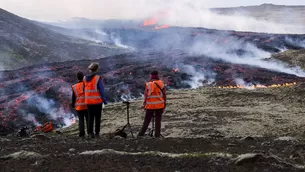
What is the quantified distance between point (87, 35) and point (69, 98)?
57.1 metres

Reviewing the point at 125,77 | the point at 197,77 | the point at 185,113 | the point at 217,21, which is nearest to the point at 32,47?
the point at 125,77

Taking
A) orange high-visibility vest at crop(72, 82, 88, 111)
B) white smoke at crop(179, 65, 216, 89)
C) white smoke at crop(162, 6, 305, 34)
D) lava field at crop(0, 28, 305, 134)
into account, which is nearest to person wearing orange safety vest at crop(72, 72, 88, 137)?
orange high-visibility vest at crop(72, 82, 88, 111)

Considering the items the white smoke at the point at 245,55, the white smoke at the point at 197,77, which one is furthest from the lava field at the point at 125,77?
the white smoke at the point at 245,55

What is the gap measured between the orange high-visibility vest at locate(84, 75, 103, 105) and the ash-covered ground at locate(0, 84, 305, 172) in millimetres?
1020

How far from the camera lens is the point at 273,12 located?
9525 cm

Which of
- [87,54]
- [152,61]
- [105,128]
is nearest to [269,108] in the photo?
[105,128]

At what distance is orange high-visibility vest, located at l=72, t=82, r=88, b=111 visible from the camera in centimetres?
1034

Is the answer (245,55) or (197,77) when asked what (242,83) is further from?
(245,55)

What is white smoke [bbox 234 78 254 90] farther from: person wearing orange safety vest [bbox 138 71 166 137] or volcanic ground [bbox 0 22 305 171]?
person wearing orange safety vest [bbox 138 71 166 137]

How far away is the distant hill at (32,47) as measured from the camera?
4088 cm

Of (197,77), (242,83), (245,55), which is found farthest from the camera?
(245,55)

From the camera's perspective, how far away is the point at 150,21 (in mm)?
85312

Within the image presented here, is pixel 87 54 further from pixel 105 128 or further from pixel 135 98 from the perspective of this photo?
pixel 105 128

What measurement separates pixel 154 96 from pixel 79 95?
2080mm
